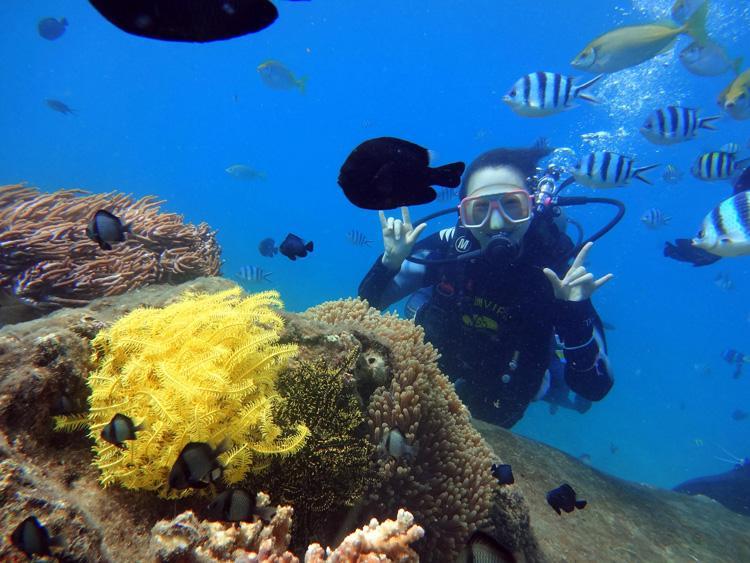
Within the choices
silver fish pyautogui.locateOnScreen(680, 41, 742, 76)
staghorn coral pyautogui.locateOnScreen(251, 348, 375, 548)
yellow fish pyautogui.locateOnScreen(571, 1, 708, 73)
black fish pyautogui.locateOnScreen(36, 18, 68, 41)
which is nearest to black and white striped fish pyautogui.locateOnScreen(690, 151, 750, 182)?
yellow fish pyautogui.locateOnScreen(571, 1, 708, 73)

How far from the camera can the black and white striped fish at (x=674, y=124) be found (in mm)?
6668

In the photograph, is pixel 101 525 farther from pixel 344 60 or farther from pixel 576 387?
pixel 344 60

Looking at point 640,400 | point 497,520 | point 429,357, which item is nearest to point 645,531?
point 497,520

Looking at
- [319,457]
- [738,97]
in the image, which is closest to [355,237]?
[738,97]

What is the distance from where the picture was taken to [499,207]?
5.73 m

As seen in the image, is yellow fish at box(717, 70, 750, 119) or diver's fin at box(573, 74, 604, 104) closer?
diver's fin at box(573, 74, 604, 104)

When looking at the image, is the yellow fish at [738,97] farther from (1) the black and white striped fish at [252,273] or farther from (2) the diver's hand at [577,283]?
(1) the black and white striped fish at [252,273]

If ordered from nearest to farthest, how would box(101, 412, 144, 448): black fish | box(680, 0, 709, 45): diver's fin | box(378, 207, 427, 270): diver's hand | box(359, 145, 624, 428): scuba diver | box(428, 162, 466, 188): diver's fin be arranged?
1. box(101, 412, 144, 448): black fish
2. box(428, 162, 466, 188): diver's fin
3. box(378, 207, 427, 270): diver's hand
4. box(359, 145, 624, 428): scuba diver
5. box(680, 0, 709, 45): diver's fin

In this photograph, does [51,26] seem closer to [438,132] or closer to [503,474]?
[503,474]

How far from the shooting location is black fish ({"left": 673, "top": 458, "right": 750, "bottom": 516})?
9062 millimetres

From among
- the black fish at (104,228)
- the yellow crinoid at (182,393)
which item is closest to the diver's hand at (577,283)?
the yellow crinoid at (182,393)

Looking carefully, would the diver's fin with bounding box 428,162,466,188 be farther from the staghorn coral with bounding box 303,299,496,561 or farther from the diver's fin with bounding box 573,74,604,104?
the diver's fin with bounding box 573,74,604,104

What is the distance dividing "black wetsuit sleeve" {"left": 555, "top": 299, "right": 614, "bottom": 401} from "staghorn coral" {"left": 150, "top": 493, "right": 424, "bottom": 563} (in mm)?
4176

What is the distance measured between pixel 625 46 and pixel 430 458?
8111mm
